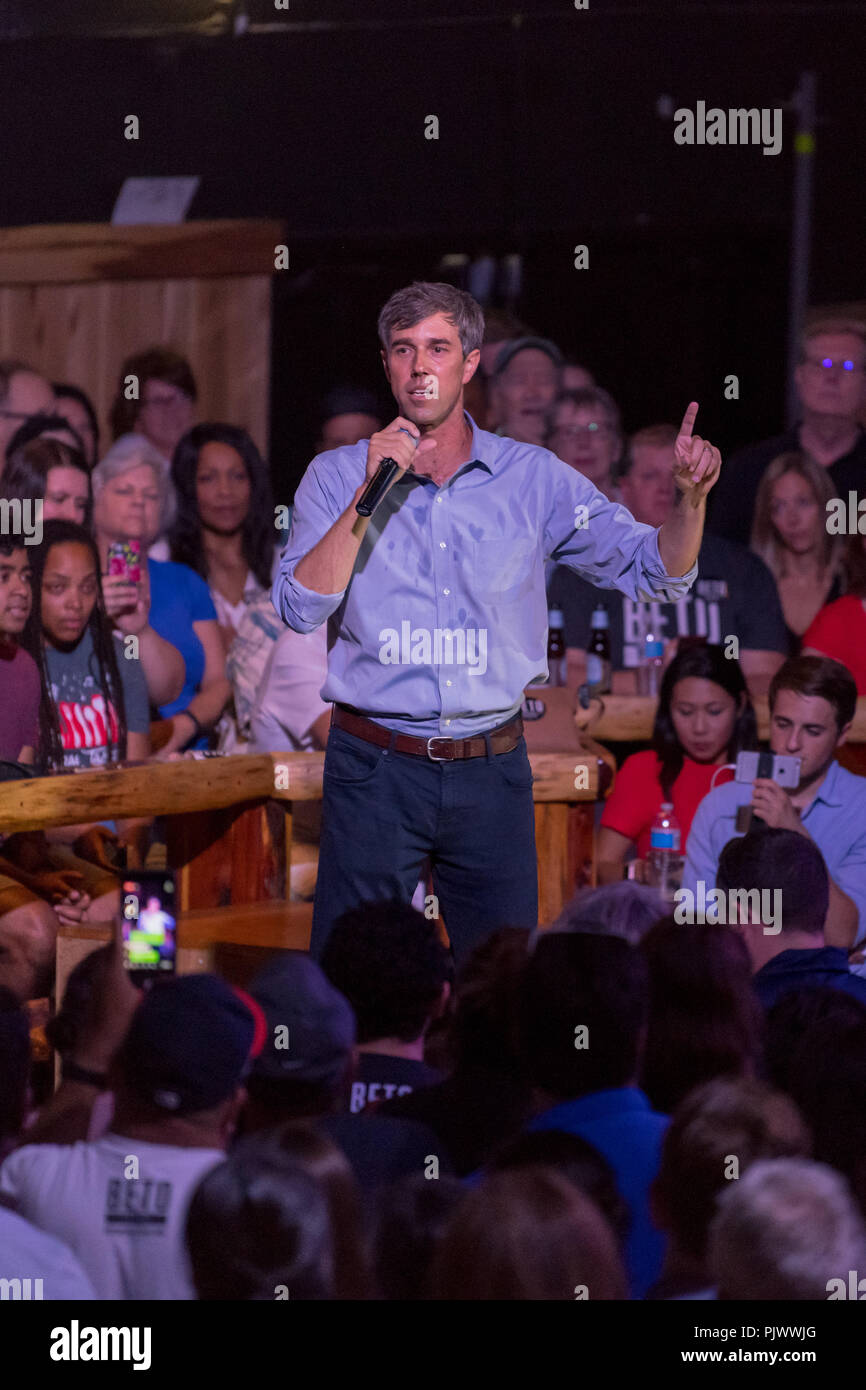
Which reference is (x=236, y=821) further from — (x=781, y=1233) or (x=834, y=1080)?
(x=781, y=1233)

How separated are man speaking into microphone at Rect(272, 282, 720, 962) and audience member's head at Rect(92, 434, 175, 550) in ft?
7.32

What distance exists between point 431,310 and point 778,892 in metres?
1.37

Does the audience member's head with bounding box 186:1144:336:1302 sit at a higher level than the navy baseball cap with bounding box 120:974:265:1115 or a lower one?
lower

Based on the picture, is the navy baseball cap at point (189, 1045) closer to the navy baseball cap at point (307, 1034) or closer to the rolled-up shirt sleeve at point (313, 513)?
the navy baseball cap at point (307, 1034)

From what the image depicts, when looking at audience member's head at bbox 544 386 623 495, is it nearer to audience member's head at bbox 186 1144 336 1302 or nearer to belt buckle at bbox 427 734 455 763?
belt buckle at bbox 427 734 455 763

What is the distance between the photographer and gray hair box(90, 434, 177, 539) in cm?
534

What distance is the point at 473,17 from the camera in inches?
301

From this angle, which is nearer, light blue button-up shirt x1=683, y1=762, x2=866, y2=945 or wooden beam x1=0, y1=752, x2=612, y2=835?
wooden beam x1=0, y1=752, x2=612, y2=835

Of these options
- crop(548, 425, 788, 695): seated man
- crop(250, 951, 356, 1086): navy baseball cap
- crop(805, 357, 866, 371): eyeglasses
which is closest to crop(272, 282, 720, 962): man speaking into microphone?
crop(250, 951, 356, 1086): navy baseball cap

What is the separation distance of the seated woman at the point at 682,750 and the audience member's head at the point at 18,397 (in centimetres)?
239

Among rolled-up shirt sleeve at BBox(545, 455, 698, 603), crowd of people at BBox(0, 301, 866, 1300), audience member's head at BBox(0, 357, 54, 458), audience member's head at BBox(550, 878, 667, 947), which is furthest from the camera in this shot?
audience member's head at BBox(0, 357, 54, 458)

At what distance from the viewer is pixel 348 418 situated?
19.1 ft

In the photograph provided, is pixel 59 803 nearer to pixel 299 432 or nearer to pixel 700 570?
pixel 700 570

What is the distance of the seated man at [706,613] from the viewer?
5.36m
